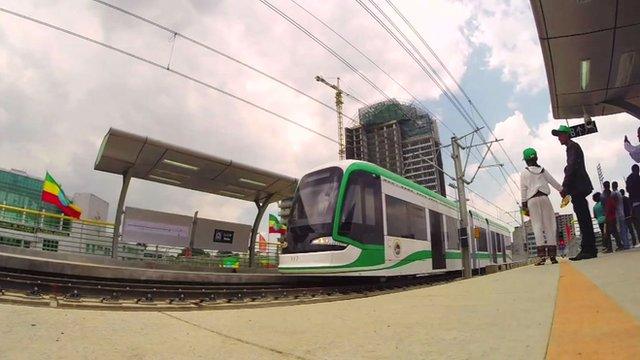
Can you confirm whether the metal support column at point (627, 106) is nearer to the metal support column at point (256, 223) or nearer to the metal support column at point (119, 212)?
the metal support column at point (256, 223)

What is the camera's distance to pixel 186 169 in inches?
523

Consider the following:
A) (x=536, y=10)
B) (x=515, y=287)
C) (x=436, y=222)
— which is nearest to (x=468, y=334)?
(x=515, y=287)

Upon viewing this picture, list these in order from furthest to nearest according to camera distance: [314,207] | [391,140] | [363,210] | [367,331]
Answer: [391,140] → [314,207] → [363,210] → [367,331]

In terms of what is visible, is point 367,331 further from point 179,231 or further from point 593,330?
point 179,231

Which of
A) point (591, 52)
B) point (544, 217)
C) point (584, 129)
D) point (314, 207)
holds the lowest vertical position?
point (544, 217)

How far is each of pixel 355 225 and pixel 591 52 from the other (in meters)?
6.74

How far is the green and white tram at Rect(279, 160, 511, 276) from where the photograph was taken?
896 cm

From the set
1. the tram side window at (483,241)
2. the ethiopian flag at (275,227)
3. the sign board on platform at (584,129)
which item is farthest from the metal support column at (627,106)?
the ethiopian flag at (275,227)

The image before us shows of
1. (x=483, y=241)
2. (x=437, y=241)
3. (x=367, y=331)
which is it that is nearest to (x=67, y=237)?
(x=437, y=241)

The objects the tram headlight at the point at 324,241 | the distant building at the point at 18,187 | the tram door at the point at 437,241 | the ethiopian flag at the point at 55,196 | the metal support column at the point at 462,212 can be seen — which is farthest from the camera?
the distant building at the point at 18,187

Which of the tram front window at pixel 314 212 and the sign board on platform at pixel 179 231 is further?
the sign board on platform at pixel 179 231

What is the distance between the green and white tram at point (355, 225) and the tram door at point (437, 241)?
70 centimetres

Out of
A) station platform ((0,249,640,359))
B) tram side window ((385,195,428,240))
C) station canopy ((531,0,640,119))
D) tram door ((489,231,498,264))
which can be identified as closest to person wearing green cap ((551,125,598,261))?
station canopy ((531,0,640,119))

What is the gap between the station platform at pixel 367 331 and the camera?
1958 millimetres
